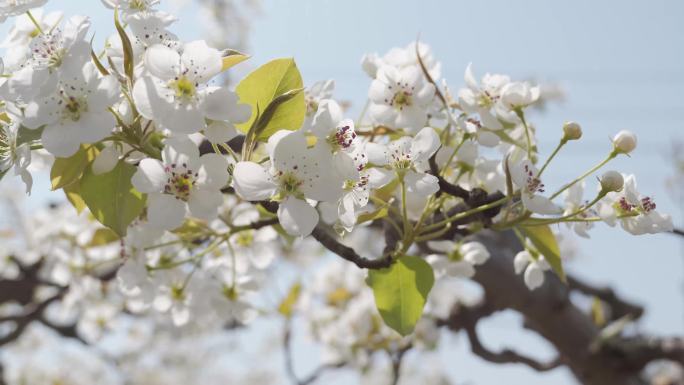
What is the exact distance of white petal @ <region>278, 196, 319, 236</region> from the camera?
26.7 inches

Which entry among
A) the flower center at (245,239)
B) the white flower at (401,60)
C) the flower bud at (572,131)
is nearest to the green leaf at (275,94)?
the white flower at (401,60)

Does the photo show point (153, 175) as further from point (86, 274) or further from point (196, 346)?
point (196, 346)

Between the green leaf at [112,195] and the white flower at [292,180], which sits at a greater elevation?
the white flower at [292,180]

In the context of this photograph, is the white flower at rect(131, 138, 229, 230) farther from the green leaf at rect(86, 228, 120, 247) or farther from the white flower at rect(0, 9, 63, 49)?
the green leaf at rect(86, 228, 120, 247)

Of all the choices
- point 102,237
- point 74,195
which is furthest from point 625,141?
point 102,237

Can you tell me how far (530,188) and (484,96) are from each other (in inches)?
7.1

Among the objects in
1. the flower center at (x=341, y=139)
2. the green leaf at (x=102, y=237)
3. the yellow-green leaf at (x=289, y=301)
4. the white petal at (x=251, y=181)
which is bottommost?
the yellow-green leaf at (x=289, y=301)

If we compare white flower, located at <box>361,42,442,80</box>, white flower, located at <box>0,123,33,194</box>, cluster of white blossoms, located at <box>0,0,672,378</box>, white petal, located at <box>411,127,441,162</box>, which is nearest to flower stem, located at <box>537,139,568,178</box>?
cluster of white blossoms, located at <box>0,0,672,378</box>

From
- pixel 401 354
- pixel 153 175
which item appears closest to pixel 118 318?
pixel 401 354

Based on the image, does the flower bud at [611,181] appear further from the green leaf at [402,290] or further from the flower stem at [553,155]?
the green leaf at [402,290]

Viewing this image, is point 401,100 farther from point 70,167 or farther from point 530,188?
point 70,167

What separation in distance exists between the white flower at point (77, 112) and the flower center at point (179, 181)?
0.23ft

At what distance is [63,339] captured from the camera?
239cm

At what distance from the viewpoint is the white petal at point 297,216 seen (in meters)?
0.68
